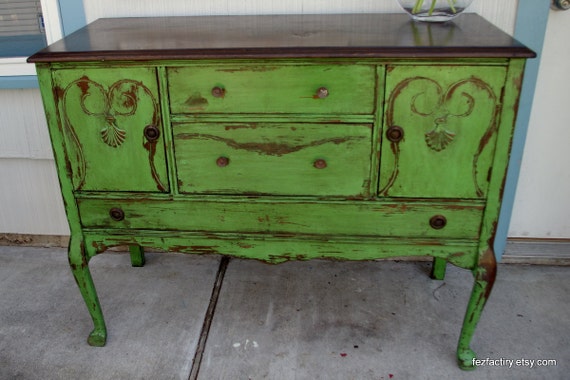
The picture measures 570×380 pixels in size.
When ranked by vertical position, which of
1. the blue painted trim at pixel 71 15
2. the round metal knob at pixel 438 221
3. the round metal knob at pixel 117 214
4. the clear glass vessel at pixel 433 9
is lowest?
the round metal knob at pixel 117 214

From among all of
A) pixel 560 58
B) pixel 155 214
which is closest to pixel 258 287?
pixel 155 214

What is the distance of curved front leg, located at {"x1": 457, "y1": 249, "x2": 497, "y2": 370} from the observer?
1.91 m

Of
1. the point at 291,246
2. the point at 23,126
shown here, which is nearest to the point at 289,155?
the point at 291,246

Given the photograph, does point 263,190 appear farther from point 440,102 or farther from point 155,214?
point 440,102

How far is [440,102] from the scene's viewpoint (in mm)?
1714

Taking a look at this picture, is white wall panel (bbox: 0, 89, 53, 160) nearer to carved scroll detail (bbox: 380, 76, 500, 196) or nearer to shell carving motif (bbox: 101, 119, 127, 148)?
shell carving motif (bbox: 101, 119, 127, 148)

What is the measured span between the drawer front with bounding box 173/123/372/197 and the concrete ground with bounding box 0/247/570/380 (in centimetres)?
70

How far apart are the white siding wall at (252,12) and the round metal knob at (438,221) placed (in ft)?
3.00

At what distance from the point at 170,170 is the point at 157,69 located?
1.12 ft

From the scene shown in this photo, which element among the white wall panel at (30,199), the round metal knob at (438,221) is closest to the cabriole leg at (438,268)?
the round metal knob at (438,221)

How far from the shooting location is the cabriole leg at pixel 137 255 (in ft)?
8.91

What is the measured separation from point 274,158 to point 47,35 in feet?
4.45

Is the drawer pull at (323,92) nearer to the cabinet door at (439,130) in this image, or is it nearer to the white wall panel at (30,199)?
the cabinet door at (439,130)

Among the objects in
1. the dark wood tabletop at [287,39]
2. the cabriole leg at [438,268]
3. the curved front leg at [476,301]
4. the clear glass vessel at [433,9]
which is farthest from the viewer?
the cabriole leg at [438,268]
